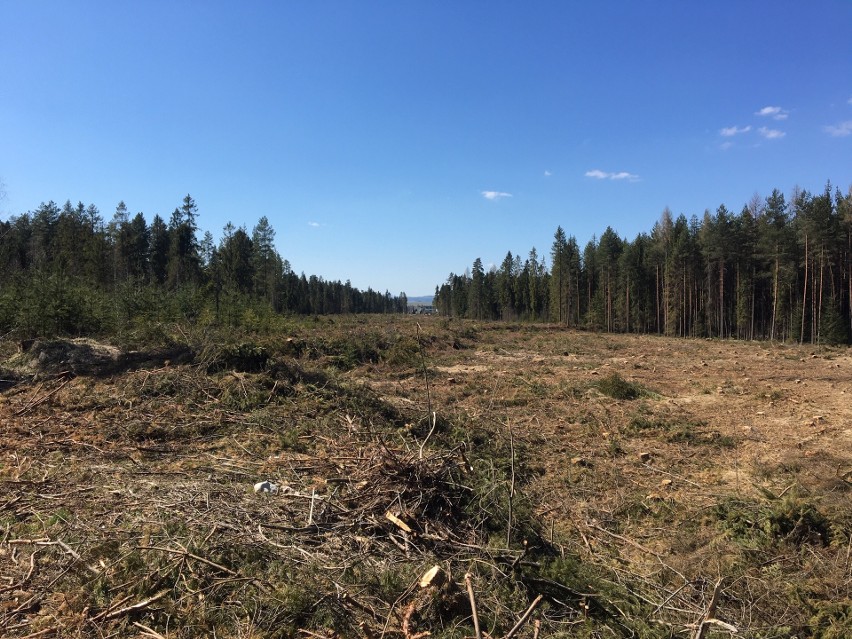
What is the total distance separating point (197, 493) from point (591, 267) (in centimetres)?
6374

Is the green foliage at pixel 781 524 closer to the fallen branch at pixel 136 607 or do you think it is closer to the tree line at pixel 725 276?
the fallen branch at pixel 136 607

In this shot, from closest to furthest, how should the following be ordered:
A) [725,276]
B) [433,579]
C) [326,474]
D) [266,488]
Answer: [433,579] < [266,488] < [326,474] < [725,276]

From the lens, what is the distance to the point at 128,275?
3759 centimetres

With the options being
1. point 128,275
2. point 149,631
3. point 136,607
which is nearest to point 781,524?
point 149,631

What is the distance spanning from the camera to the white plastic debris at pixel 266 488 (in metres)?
4.90

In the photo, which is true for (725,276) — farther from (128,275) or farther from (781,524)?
(128,275)

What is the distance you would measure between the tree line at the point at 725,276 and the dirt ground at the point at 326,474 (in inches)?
1163

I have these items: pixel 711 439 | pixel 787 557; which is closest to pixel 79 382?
pixel 787 557

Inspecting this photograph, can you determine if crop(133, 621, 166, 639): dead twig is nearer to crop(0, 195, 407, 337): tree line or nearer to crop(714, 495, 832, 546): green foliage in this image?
crop(714, 495, 832, 546): green foliage

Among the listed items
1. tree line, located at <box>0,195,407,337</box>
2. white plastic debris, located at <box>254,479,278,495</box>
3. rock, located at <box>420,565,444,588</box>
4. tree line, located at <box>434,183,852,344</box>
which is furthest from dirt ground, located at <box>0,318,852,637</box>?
tree line, located at <box>434,183,852,344</box>

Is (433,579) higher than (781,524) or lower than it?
higher

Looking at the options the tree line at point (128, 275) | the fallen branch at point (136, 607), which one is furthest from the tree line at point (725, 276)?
the fallen branch at point (136, 607)

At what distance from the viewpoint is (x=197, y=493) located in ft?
15.3

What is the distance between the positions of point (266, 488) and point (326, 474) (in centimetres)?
83
